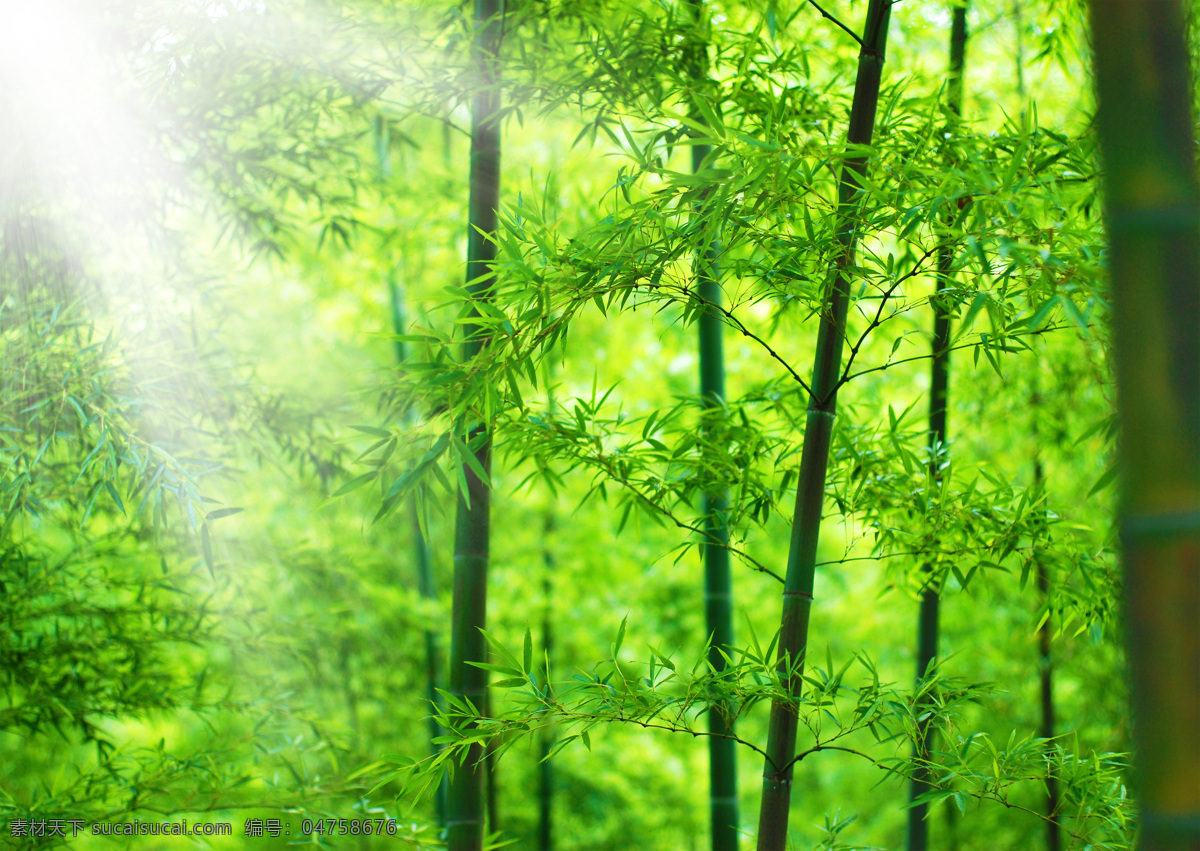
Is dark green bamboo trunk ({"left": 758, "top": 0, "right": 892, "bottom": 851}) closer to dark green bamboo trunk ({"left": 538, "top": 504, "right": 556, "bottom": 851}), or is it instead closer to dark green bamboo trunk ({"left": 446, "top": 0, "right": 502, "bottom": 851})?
dark green bamboo trunk ({"left": 446, "top": 0, "right": 502, "bottom": 851})

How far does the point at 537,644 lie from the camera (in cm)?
545

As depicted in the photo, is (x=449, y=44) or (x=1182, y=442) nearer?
(x=1182, y=442)

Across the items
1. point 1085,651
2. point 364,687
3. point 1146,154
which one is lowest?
point 364,687

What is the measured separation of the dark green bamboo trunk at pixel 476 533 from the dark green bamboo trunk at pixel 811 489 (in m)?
0.72

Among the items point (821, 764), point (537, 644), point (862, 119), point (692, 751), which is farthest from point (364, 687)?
point (862, 119)

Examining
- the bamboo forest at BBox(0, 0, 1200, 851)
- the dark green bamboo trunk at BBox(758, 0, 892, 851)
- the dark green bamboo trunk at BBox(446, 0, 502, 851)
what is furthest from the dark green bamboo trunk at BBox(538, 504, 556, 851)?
the dark green bamboo trunk at BBox(758, 0, 892, 851)

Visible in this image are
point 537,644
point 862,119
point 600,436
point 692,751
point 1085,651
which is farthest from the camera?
point 692,751

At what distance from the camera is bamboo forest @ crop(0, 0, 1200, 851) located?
3.89 ft

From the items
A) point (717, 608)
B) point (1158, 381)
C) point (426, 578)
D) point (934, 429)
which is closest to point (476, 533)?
point (717, 608)

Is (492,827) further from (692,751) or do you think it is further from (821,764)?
(821,764)

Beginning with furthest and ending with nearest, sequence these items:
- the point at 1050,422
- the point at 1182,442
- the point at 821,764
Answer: the point at 821,764 < the point at 1050,422 < the point at 1182,442

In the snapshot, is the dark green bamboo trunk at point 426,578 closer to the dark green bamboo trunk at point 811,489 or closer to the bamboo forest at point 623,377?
the bamboo forest at point 623,377

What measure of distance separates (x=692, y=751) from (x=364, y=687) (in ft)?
8.22

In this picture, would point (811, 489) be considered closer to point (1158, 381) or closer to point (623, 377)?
point (1158, 381)
